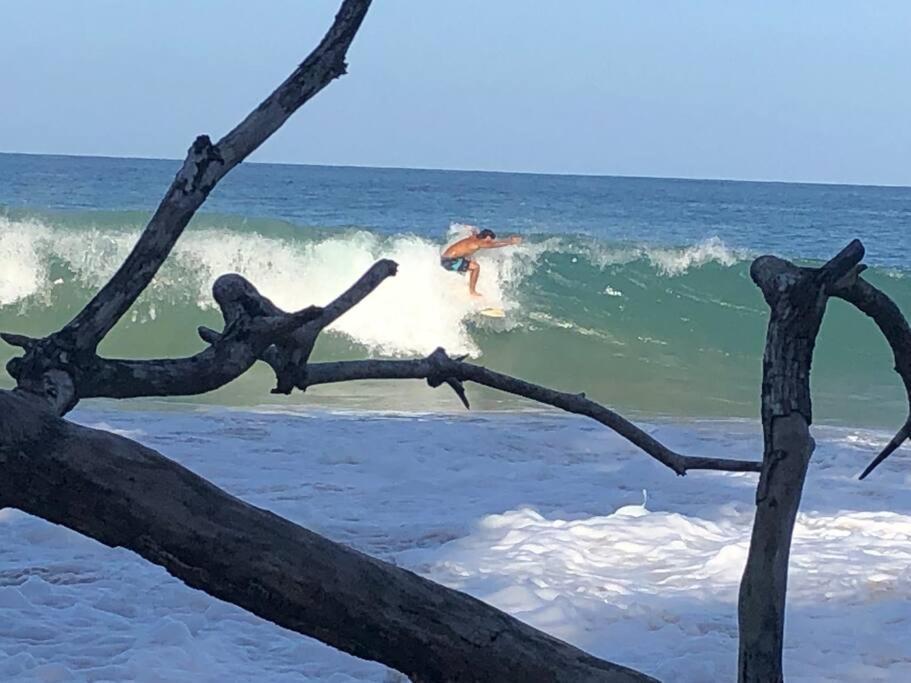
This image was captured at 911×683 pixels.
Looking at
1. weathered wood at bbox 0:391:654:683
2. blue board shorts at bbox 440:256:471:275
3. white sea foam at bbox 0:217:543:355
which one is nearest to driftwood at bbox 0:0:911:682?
weathered wood at bbox 0:391:654:683

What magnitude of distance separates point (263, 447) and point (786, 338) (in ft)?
19.6

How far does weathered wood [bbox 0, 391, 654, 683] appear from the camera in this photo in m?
1.13

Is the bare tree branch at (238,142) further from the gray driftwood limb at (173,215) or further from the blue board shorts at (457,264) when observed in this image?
the blue board shorts at (457,264)

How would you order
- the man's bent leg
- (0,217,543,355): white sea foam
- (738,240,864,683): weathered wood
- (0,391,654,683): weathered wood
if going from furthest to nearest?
the man's bent leg
(0,217,543,355): white sea foam
(738,240,864,683): weathered wood
(0,391,654,683): weathered wood

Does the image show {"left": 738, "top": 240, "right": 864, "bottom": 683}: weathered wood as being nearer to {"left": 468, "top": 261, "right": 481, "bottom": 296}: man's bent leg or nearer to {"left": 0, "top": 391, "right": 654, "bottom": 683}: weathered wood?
{"left": 0, "top": 391, "right": 654, "bottom": 683}: weathered wood

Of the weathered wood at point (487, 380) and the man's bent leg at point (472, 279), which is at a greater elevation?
the man's bent leg at point (472, 279)

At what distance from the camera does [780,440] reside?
1.38 meters

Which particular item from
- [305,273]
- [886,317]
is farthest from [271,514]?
[305,273]

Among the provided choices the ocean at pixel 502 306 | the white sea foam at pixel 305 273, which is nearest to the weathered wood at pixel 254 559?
the ocean at pixel 502 306

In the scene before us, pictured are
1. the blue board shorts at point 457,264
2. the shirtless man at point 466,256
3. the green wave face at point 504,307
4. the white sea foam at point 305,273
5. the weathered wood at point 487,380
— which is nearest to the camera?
the weathered wood at point 487,380

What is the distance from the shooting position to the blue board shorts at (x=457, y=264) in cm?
1472

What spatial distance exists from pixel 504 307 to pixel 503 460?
7.88m

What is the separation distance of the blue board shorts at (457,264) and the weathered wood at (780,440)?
13.3 metres

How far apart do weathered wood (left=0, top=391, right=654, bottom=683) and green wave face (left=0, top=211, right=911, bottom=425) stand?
775 cm
